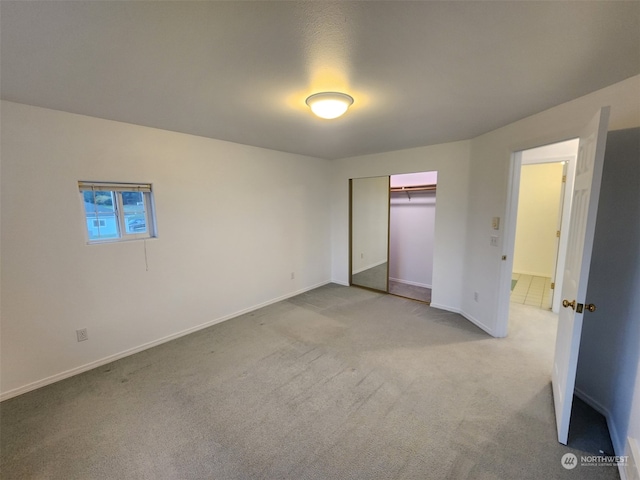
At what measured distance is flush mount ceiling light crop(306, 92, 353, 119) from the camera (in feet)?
6.06

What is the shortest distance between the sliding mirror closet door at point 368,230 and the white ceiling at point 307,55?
264cm

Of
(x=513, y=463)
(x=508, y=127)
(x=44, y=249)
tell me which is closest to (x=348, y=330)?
(x=513, y=463)

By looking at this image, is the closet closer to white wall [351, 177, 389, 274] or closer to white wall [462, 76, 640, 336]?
white wall [351, 177, 389, 274]

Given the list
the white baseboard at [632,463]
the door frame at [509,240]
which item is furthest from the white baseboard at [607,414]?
the door frame at [509,240]

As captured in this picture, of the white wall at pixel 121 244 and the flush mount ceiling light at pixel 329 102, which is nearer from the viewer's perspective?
the flush mount ceiling light at pixel 329 102

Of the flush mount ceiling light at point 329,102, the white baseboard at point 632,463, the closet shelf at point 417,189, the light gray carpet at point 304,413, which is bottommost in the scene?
the light gray carpet at point 304,413

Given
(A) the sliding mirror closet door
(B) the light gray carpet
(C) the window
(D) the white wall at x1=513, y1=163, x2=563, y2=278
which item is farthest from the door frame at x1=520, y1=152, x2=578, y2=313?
(C) the window

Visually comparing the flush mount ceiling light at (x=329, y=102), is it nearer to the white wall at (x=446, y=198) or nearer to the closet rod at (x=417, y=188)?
the white wall at (x=446, y=198)

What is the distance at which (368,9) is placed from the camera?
109cm

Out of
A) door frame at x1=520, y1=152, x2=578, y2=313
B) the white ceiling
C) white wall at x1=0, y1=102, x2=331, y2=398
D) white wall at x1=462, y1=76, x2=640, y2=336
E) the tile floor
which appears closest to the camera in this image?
the white ceiling

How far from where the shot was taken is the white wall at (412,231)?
4.80m

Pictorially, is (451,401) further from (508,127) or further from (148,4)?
(148,4)

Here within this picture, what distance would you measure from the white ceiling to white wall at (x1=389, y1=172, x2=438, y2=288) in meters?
2.49

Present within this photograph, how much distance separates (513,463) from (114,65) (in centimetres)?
324
